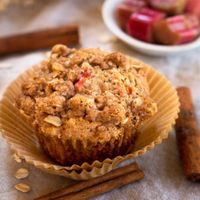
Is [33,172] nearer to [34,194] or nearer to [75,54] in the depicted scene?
[34,194]

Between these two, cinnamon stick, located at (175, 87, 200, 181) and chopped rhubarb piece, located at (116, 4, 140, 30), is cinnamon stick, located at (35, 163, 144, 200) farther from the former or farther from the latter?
chopped rhubarb piece, located at (116, 4, 140, 30)

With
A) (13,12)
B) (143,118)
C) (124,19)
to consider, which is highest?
(143,118)

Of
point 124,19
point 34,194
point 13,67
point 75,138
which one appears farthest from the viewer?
point 124,19

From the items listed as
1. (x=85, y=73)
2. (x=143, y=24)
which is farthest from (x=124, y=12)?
(x=85, y=73)

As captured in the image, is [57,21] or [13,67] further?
[57,21]

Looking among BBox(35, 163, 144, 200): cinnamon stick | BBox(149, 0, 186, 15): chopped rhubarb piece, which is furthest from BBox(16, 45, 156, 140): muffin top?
BBox(149, 0, 186, 15): chopped rhubarb piece

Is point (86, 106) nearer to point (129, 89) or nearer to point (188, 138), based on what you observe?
point (129, 89)

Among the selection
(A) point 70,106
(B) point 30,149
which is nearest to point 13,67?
(B) point 30,149
